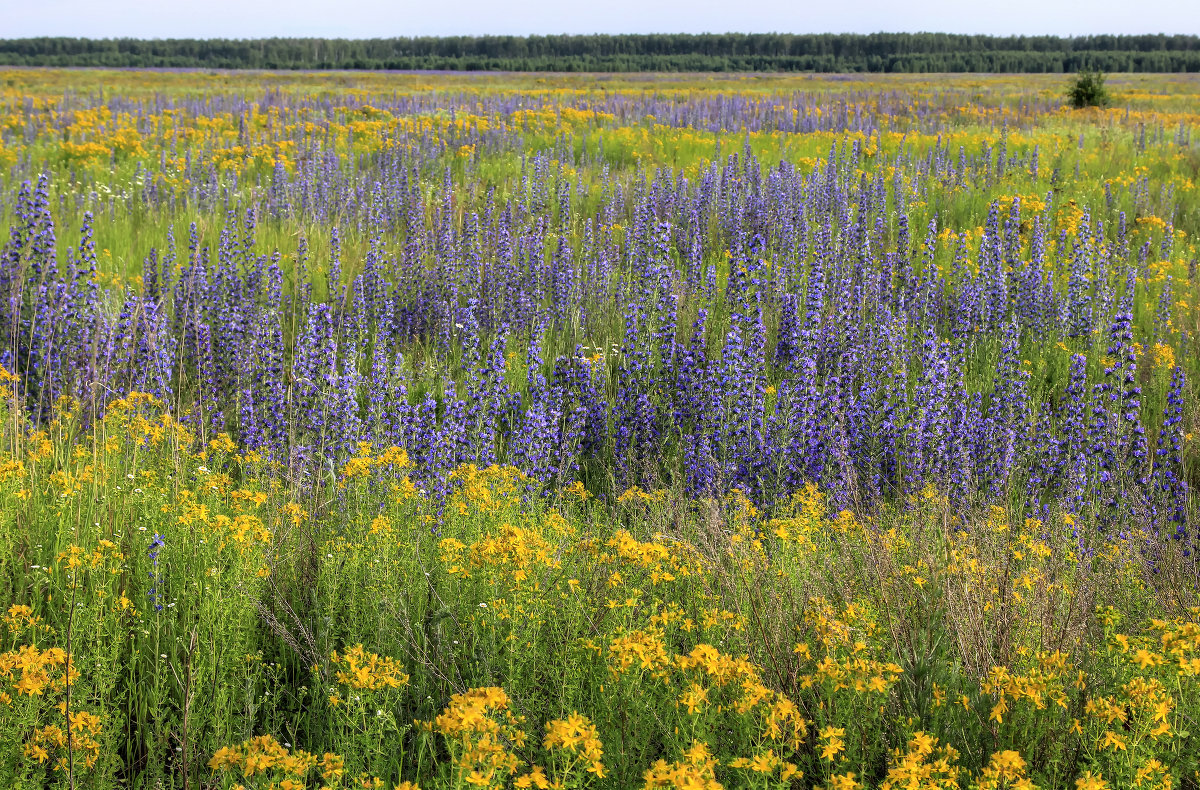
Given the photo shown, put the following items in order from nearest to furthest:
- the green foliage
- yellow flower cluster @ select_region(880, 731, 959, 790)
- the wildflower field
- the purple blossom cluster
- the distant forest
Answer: yellow flower cluster @ select_region(880, 731, 959, 790) → the wildflower field → the purple blossom cluster → the green foliage → the distant forest

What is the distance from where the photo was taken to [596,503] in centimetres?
475

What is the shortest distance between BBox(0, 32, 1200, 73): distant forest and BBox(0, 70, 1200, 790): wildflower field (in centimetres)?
5961

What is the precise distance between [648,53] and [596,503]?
85.3m

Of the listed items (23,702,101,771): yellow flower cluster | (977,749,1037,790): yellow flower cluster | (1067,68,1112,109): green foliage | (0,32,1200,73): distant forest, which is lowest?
(23,702,101,771): yellow flower cluster

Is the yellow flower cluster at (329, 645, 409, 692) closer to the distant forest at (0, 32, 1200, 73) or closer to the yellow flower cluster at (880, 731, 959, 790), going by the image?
the yellow flower cluster at (880, 731, 959, 790)

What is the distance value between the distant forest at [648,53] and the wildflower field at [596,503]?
59615mm

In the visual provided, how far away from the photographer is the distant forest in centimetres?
6600

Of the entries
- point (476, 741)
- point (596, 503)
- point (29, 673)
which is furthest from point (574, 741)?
point (596, 503)

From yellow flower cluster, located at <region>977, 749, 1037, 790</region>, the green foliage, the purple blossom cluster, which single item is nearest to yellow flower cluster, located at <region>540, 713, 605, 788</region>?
yellow flower cluster, located at <region>977, 749, 1037, 790</region>

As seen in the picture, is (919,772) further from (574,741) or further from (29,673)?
(29,673)

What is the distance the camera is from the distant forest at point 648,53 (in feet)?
217

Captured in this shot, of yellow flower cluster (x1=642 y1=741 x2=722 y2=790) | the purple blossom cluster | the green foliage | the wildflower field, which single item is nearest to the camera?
yellow flower cluster (x1=642 y1=741 x2=722 y2=790)

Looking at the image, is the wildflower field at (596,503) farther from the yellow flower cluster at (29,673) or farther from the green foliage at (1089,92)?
the green foliage at (1089,92)

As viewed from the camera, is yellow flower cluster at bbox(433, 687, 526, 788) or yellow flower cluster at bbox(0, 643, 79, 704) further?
yellow flower cluster at bbox(0, 643, 79, 704)
